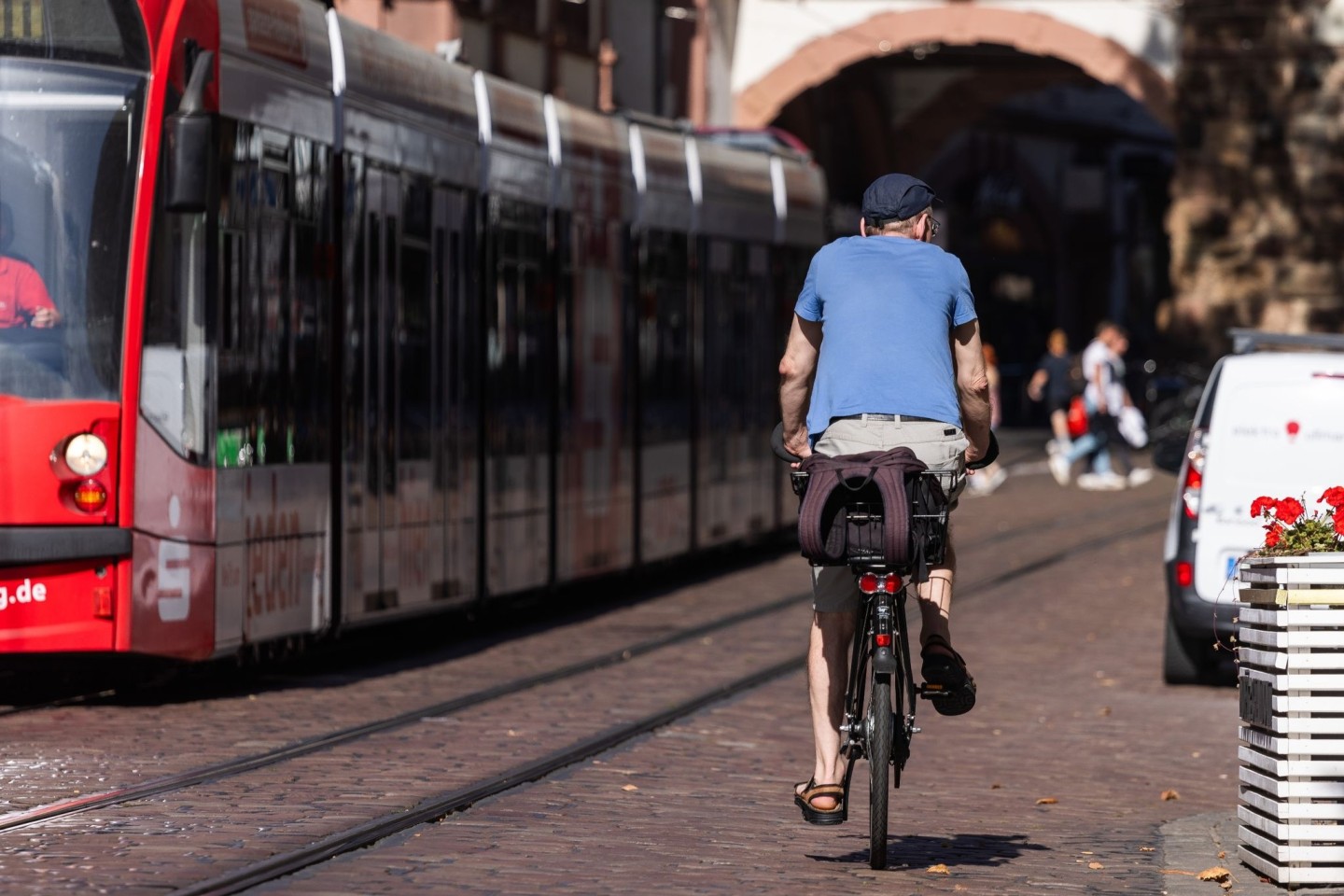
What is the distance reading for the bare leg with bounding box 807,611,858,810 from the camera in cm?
763

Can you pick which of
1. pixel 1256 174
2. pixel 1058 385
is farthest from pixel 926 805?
pixel 1256 174

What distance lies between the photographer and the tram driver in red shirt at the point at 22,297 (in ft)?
35.3

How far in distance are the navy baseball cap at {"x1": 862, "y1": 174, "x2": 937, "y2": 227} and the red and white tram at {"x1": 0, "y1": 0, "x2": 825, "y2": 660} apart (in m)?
3.69

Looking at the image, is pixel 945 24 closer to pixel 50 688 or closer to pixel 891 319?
pixel 50 688

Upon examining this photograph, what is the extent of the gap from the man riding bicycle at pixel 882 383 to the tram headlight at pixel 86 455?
385 centimetres

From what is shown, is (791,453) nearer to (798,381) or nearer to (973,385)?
(798,381)

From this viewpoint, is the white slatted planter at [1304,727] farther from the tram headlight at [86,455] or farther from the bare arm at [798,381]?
the tram headlight at [86,455]

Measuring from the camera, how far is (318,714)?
37.0 ft

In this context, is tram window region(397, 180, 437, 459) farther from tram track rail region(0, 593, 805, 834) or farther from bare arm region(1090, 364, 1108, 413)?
bare arm region(1090, 364, 1108, 413)

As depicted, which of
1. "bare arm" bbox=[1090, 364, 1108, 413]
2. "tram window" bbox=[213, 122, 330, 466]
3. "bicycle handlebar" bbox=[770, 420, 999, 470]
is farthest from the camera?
"bare arm" bbox=[1090, 364, 1108, 413]

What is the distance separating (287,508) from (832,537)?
16.9 ft

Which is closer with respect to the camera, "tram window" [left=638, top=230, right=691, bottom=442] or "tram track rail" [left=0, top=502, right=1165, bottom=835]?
"tram track rail" [left=0, top=502, right=1165, bottom=835]

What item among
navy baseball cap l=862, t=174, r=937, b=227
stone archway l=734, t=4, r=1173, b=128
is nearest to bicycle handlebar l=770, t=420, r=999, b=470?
navy baseball cap l=862, t=174, r=937, b=227

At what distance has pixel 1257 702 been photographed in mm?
7809
